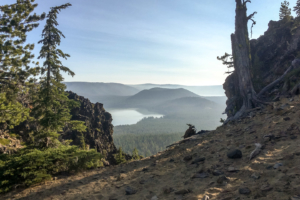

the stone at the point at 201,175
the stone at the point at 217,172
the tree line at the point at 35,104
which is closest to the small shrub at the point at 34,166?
the tree line at the point at 35,104

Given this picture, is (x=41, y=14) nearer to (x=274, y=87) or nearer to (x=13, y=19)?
(x=13, y=19)

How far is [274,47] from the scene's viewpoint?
→ 2806 cm

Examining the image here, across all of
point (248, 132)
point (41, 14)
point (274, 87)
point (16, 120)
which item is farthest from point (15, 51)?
point (274, 87)

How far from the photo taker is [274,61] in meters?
25.1

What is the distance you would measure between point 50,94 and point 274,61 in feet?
97.4

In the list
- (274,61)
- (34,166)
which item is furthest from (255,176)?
Result: (274,61)

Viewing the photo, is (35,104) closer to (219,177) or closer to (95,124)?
(219,177)

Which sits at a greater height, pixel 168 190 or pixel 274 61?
pixel 274 61

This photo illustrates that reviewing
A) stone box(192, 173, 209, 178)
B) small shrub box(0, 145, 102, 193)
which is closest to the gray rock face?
stone box(192, 173, 209, 178)

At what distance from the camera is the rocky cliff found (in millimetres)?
14874

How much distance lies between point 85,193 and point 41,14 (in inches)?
502

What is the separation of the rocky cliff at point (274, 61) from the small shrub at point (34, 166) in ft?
55.4

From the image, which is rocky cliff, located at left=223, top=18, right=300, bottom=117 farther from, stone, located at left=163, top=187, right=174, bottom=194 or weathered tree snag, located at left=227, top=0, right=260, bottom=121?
stone, located at left=163, top=187, right=174, bottom=194

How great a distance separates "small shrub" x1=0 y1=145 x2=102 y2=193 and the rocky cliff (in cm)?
1689
